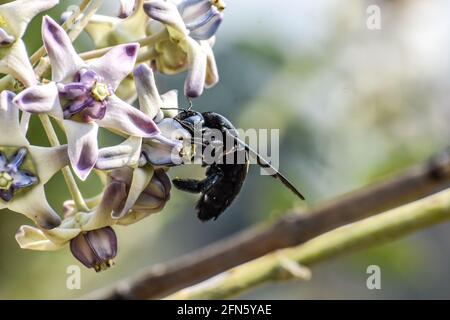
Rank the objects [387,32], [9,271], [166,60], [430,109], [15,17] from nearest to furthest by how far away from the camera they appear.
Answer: [15,17]
[166,60]
[9,271]
[430,109]
[387,32]

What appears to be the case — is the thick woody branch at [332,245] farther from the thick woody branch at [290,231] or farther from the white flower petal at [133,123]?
the white flower petal at [133,123]

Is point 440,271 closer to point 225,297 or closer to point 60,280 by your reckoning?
point 60,280

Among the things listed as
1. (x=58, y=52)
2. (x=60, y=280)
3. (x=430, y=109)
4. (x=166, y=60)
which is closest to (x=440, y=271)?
(x=430, y=109)

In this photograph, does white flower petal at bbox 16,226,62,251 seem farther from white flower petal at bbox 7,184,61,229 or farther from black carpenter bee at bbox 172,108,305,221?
black carpenter bee at bbox 172,108,305,221

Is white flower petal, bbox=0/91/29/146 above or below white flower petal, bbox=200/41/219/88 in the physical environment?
below

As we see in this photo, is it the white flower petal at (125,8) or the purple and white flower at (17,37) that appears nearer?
the purple and white flower at (17,37)

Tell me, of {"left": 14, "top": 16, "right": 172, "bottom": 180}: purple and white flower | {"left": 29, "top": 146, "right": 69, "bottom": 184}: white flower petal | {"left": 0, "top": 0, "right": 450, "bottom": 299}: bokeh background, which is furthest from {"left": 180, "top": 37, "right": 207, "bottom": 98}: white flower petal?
{"left": 0, "top": 0, "right": 450, "bottom": 299}: bokeh background

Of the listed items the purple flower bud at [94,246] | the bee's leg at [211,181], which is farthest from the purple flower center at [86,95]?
the bee's leg at [211,181]
